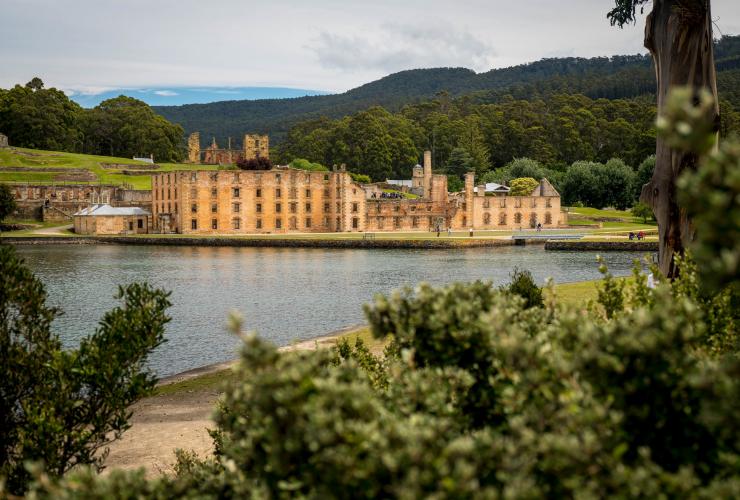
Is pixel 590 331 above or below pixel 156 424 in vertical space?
above

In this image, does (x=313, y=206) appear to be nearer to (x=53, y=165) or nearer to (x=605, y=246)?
(x=605, y=246)

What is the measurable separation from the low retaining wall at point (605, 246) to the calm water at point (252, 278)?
1323mm

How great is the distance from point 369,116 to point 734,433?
126074 mm

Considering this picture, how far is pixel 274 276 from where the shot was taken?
41.8 metres

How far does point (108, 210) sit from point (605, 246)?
5129 cm

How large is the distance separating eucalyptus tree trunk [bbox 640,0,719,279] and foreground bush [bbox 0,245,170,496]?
827 cm

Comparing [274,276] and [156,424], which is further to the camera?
[274,276]

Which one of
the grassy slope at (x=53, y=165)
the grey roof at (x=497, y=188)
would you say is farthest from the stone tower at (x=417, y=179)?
the grassy slope at (x=53, y=165)

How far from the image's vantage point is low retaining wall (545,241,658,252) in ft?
183

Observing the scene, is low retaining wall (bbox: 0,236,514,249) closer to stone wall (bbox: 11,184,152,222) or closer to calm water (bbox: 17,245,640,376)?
calm water (bbox: 17,245,640,376)

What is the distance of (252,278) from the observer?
41000 mm

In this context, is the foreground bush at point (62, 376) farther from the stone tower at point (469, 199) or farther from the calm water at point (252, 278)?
the stone tower at point (469, 199)

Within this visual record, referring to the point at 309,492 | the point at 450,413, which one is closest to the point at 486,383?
the point at 450,413

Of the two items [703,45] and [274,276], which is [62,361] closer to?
[703,45]
